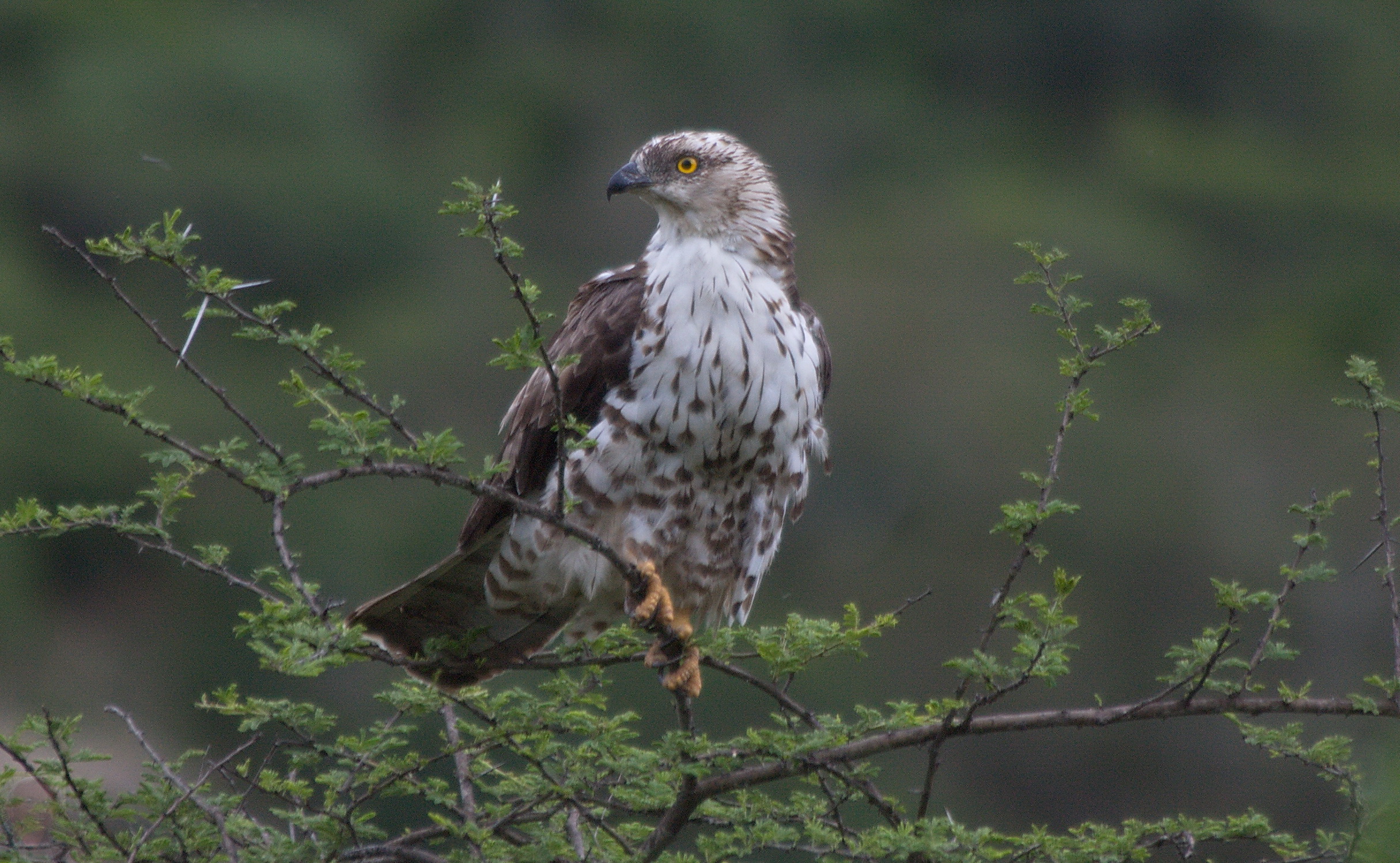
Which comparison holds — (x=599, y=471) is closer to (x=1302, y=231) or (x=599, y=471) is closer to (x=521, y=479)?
(x=521, y=479)

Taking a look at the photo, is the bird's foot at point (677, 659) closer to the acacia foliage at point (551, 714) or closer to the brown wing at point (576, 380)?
the acacia foliage at point (551, 714)

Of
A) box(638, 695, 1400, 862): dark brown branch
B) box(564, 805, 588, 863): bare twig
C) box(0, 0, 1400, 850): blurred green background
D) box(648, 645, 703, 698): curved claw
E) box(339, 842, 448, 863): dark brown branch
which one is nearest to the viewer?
box(638, 695, 1400, 862): dark brown branch

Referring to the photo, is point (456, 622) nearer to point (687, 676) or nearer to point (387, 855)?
point (687, 676)

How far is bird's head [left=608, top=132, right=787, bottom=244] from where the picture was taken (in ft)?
12.4

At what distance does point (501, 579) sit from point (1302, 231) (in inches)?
705

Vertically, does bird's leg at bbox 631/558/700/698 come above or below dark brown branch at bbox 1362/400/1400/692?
above

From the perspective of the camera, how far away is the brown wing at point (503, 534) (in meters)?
3.60

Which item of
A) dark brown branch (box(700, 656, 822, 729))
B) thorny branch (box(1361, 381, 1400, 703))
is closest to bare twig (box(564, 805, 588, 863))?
dark brown branch (box(700, 656, 822, 729))

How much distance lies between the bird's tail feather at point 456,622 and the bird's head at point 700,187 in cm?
80

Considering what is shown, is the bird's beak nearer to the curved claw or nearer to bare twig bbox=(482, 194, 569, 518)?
the curved claw

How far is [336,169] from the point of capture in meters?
18.2

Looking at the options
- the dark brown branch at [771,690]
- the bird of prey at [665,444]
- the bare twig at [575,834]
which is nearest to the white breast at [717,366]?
the bird of prey at [665,444]

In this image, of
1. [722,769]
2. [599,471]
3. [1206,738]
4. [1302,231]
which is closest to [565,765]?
[722,769]

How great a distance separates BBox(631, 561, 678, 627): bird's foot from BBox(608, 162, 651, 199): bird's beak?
860 mm
